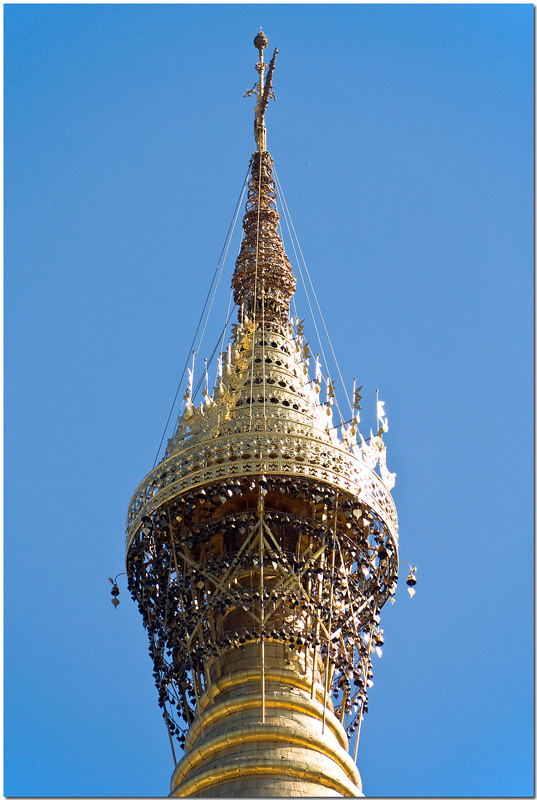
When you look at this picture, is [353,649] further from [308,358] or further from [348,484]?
[308,358]

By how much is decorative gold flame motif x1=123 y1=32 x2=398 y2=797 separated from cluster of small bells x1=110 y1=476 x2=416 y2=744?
4 centimetres

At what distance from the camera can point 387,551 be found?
111 ft

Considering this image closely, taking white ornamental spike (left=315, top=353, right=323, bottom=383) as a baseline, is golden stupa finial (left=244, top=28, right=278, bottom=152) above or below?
above

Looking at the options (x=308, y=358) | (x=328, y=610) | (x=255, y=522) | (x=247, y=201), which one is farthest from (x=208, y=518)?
(x=247, y=201)

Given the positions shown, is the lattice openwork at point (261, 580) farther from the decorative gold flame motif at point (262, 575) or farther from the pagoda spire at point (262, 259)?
the pagoda spire at point (262, 259)

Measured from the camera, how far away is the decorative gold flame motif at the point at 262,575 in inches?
1201

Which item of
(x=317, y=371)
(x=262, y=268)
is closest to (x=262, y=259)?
(x=262, y=268)

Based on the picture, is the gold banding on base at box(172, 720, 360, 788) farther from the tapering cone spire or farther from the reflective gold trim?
the tapering cone spire

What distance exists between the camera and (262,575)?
3178 cm

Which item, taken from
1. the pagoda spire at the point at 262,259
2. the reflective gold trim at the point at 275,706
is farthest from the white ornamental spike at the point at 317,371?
the reflective gold trim at the point at 275,706

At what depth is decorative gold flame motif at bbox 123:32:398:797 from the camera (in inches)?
1201

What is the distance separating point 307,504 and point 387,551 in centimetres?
235

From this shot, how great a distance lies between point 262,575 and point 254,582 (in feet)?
1.99

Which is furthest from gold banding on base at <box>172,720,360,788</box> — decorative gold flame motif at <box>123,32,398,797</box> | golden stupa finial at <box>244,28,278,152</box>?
golden stupa finial at <box>244,28,278,152</box>
